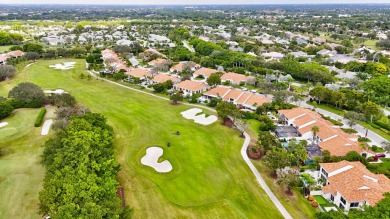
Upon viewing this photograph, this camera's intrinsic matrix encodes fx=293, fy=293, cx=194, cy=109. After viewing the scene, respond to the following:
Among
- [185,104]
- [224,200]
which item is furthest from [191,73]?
[224,200]

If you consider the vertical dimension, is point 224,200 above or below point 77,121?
below

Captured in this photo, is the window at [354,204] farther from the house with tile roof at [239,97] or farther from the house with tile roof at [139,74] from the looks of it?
the house with tile roof at [139,74]

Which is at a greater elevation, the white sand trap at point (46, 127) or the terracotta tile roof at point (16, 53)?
the terracotta tile roof at point (16, 53)

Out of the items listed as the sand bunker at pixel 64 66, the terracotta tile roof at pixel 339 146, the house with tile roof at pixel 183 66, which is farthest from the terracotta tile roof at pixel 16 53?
the terracotta tile roof at pixel 339 146

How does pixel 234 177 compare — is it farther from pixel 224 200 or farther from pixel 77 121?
pixel 77 121

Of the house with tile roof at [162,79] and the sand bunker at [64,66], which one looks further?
the sand bunker at [64,66]

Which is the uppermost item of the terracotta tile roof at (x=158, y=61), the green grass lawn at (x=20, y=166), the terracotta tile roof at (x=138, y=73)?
the terracotta tile roof at (x=158, y=61)

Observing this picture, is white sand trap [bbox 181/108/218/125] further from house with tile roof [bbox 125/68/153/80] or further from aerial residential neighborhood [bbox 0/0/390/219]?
house with tile roof [bbox 125/68/153/80]
